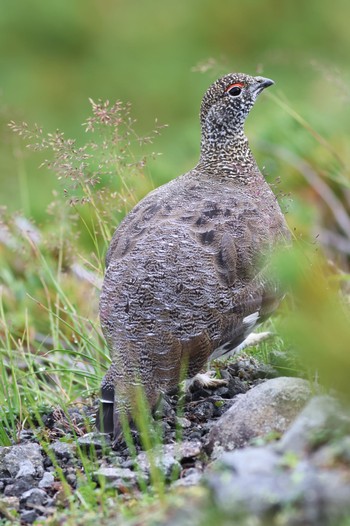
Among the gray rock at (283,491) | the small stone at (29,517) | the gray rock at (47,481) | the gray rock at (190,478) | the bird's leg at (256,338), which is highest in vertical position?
the bird's leg at (256,338)

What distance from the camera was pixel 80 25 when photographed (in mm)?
12500

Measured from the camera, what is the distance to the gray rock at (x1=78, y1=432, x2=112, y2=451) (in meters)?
4.04

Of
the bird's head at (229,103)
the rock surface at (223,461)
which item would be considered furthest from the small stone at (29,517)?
the bird's head at (229,103)

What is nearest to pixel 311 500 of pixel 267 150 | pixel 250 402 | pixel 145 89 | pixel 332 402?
pixel 332 402

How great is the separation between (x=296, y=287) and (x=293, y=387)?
2.34 ft

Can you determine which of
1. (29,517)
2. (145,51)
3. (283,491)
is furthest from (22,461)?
(145,51)

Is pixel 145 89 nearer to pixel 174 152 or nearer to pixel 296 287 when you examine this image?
pixel 174 152

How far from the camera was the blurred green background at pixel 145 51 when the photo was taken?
10.7 m

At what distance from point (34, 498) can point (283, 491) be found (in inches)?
51.2

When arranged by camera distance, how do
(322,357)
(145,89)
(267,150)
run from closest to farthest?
(322,357), (267,150), (145,89)

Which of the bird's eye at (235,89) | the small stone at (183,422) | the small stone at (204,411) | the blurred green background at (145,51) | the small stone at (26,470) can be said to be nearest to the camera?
the small stone at (26,470)

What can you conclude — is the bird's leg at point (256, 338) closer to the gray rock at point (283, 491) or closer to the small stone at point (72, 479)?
the small stone at point (72, 479)

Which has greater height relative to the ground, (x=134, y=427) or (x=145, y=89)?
(x=145, y=89)

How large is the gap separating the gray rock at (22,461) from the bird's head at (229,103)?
171 cm
